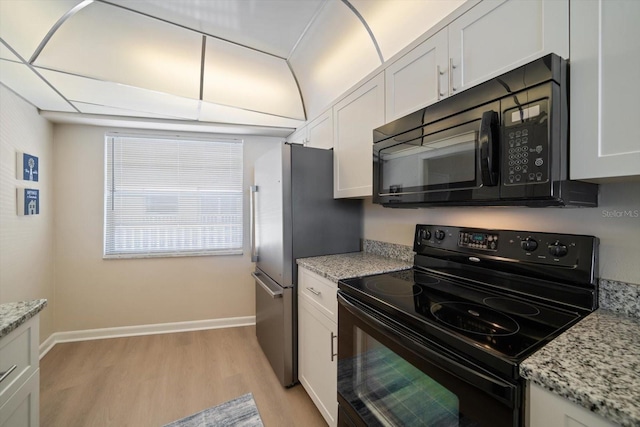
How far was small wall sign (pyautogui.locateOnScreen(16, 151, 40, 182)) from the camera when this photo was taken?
2186 mm

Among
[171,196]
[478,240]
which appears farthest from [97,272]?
[478,240]

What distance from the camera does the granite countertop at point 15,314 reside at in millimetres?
943

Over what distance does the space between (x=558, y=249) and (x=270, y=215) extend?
1743 mm

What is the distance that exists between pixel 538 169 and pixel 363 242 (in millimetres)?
1499

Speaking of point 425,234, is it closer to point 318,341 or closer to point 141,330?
point 318,341

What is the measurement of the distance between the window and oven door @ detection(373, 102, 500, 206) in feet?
7.07

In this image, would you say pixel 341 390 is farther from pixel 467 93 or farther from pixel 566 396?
pixel 467 93

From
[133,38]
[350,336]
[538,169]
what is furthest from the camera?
[133,38]

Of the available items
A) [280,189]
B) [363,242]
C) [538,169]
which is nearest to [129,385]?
[280,189]

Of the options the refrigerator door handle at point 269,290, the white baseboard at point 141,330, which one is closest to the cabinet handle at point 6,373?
the refrigerator door handle at point 269,290

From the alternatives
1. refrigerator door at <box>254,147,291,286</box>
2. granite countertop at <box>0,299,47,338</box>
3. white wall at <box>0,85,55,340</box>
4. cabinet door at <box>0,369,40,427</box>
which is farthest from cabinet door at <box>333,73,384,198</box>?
white wall at <box>0,85,55,340</box>

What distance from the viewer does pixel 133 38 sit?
185cm

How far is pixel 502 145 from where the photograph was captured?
36.9 inches

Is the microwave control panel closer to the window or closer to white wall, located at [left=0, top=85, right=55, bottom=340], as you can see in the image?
the window
